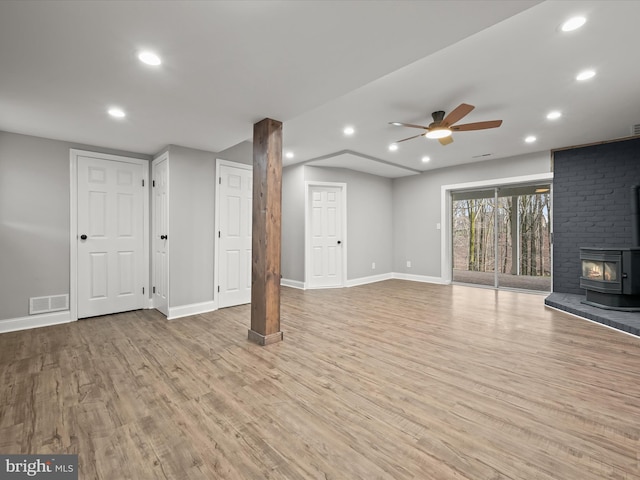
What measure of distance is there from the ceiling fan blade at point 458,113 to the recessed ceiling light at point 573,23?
79cm

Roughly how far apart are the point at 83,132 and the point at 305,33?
127 inches

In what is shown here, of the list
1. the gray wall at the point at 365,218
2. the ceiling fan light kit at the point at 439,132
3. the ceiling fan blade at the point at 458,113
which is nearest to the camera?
the ceiling fan blade at the point at 458,113

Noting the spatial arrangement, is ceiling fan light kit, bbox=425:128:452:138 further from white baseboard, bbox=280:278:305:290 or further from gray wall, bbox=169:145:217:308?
white baseboard, bbox=280:278:305:290

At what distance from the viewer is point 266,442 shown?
5.22ft

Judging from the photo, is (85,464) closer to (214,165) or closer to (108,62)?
(108,62)

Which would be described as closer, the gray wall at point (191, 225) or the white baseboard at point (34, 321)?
the white baseboard at point (34, 321)

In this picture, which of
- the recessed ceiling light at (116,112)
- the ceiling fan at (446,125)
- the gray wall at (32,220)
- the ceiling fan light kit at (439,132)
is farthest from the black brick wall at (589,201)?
the gray wall at (32,220)

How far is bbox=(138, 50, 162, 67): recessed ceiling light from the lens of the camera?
1.97 meters

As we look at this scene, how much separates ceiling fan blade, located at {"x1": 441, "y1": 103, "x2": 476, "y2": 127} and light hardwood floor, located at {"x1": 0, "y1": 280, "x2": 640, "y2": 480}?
234cm

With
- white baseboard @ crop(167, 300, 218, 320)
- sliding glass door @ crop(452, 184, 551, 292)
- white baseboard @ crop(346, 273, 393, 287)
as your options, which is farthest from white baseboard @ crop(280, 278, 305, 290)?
sliding glass door @ crop(452, 184, 551, 292)

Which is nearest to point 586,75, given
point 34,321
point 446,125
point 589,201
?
point 446,125

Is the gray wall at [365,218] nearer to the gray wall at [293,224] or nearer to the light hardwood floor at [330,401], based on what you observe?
the gray wall at [293,224]

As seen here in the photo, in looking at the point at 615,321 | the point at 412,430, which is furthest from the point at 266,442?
the point at 615,321

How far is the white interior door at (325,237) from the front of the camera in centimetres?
601
